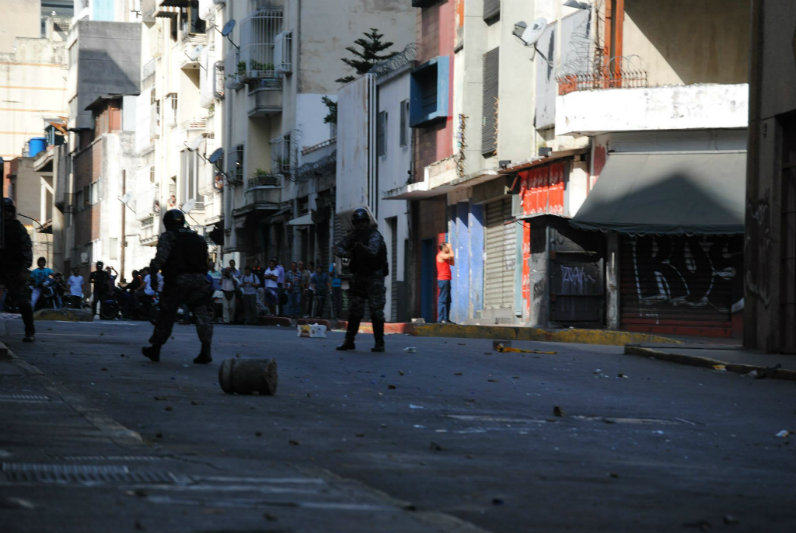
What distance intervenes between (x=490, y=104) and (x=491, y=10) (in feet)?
7.77

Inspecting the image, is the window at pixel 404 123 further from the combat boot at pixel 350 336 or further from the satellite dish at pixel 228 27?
the combat boot at pixel 350 336

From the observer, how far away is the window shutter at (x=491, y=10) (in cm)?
3809

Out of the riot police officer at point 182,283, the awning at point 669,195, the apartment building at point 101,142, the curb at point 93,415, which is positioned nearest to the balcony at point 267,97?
the apartment building at point 101,142

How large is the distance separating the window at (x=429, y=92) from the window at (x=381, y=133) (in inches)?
133

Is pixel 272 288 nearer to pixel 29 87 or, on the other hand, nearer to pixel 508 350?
pixel 508 350

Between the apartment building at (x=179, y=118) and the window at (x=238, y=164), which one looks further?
the apartment building at (x=179, y=118)

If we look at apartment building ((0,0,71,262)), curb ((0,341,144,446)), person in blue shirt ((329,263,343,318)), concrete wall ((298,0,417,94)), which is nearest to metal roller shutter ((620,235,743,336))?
person in blue shirt ((329,263,343,318))

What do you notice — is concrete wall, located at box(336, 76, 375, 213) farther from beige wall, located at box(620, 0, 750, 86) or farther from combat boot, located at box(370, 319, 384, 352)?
combat boot, located at box(370, 319, 384, 352)

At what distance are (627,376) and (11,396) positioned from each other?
7.37 meters

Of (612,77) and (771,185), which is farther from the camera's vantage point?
(612,77)

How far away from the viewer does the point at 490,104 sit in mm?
38000

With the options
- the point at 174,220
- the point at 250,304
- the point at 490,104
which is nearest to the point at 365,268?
the point at 174,220

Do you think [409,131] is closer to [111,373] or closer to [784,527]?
[111,373]

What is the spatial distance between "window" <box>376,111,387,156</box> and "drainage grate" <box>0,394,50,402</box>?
35.8m
